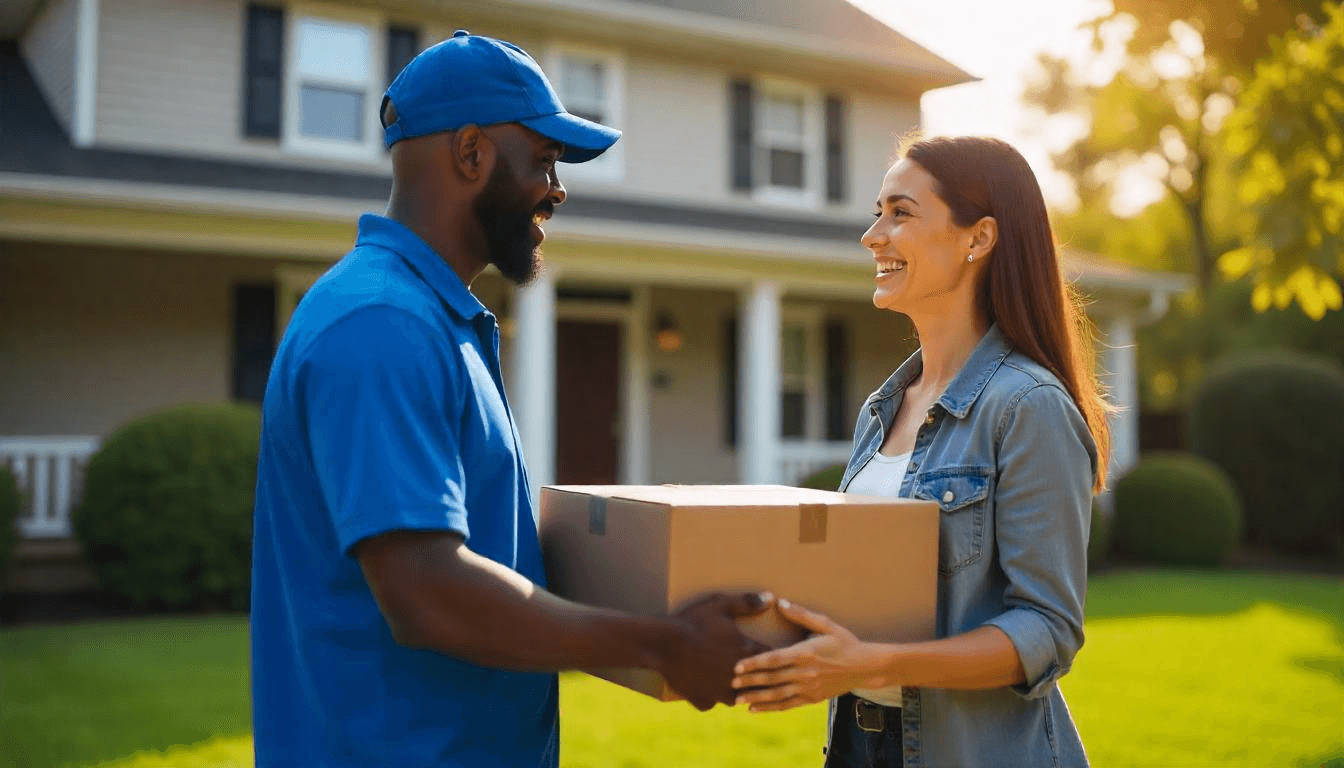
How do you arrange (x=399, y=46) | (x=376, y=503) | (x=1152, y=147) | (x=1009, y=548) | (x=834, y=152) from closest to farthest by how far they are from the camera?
1. (x=376, y=503)
2. (x=1009, y=548)
3. (x=399, y=46)
4. (x=834, y=152)
5. (x=1152, y=147)

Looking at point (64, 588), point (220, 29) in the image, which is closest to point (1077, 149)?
point (220, 29)

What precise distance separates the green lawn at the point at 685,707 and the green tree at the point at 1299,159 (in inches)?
92.3

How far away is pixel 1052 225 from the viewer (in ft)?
7.74

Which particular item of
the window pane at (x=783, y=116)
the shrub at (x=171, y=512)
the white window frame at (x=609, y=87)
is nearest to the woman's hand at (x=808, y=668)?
the shrub at (x=171, y=512)

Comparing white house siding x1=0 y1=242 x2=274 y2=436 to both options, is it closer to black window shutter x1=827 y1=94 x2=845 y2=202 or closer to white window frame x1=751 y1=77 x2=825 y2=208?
white window frame x1=751 y1=77 x2=825 y2=208

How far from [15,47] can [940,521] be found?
1428 cm

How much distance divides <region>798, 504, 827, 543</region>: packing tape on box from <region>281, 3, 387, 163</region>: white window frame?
10338mm

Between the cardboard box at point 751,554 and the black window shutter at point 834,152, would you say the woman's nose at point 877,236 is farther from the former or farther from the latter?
the black window shutter at point 834,152

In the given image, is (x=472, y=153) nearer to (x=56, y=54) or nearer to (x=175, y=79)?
(x=175, y=79)

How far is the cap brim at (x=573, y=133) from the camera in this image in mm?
1918

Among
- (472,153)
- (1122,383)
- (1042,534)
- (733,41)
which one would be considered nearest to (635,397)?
(733,41)

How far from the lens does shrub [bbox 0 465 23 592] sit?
9094 millimetres

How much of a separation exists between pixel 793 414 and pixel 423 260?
13.4 metres

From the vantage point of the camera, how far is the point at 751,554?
6.15 ft
